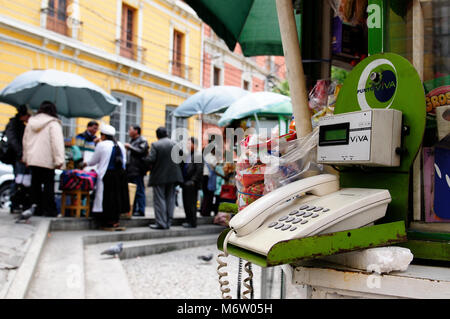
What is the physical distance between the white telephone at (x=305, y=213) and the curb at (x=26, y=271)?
2.46 m

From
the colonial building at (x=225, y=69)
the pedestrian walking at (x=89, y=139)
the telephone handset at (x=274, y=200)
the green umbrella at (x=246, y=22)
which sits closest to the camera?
the telephone handset at (x=274, y=200)

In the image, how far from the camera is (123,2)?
47.5 ft

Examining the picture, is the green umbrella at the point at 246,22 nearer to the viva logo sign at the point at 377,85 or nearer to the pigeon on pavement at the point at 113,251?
the viva logo sign at the point at 377,85

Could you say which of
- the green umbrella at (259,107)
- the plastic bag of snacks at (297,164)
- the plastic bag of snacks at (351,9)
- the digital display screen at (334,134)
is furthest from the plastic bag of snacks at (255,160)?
the green umbrella at (259,107)

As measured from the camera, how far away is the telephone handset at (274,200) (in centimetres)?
98

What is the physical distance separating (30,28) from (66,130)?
9.46ft

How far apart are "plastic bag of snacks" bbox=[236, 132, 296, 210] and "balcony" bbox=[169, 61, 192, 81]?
51.4 ft

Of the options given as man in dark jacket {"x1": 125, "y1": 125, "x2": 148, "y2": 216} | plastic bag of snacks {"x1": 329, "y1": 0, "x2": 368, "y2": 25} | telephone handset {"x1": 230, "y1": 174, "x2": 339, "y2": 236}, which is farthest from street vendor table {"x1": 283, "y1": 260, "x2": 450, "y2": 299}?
man in dark jacket {"x1": 125, "y1": 125, "x2": 148, "y2": 216}

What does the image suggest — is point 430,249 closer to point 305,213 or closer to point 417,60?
point 305,213

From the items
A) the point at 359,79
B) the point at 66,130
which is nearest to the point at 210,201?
the point at 66,130

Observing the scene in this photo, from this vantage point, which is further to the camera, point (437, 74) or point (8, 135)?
point (8, 135)

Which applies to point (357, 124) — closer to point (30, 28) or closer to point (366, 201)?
point (366, 201)

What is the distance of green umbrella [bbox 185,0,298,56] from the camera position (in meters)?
2.11
